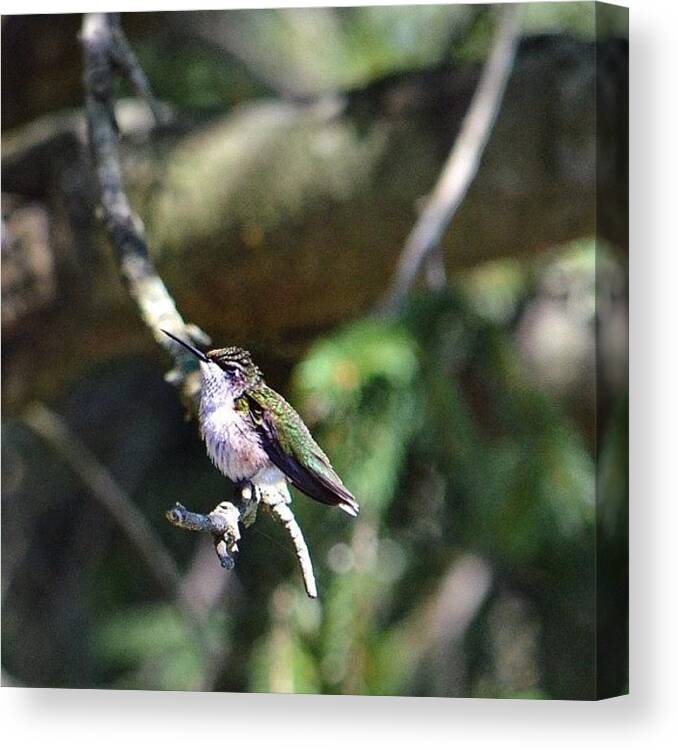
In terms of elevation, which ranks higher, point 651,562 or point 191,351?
point 191,351

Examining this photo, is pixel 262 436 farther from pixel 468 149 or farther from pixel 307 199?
pixel 468 149

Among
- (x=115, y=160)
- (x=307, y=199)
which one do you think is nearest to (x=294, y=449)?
(x=307, y=199)

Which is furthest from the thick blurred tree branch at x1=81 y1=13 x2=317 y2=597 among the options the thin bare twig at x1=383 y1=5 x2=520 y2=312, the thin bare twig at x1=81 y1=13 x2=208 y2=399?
the thin bare twig at x1=383 y1=5 x2=520 y2=312

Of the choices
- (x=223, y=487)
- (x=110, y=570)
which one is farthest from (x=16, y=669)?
(x=223, y=487)

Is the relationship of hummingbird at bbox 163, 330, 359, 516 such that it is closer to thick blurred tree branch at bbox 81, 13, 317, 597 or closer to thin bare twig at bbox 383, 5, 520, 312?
thick blurred tree branch at bbox 81, 13, 317, 597

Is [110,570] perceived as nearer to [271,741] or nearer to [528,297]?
[271,741]

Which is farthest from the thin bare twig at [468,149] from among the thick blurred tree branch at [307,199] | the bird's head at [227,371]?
the bird's head at [227,371]

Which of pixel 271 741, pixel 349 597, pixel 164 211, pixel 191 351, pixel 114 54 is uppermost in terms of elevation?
pixel 114 54

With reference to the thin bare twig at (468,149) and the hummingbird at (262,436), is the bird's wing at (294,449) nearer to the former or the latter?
the hummingbird at (262,436)
